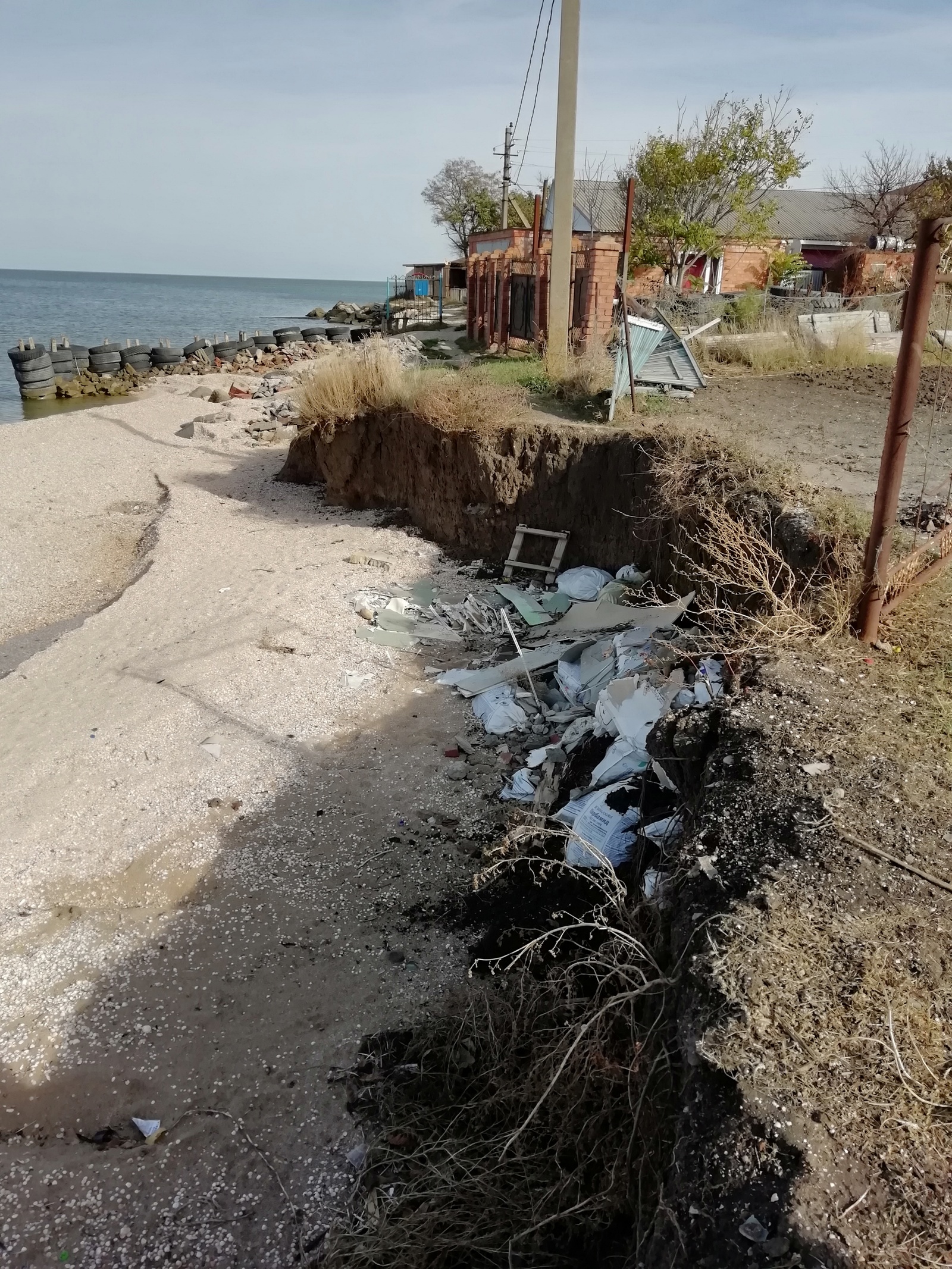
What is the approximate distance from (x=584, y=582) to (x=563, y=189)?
20.9ft

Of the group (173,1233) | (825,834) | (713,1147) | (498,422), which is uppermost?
(498,422)

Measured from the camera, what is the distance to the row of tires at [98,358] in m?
26.1

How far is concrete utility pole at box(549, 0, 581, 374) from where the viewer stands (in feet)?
37.3

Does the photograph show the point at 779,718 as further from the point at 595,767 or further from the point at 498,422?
the point at 498,422

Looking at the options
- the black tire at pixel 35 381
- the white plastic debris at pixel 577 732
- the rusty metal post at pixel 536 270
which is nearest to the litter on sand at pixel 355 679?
the white plastic debris at pixel 577 732

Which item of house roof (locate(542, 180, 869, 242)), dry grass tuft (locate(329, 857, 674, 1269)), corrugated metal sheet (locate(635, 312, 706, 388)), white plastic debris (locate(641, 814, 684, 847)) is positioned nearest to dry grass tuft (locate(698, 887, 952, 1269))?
dry grass tuft (locate(329, 857, 674, 1269))

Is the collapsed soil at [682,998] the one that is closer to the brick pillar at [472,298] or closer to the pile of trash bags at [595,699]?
the pile of trash bags at [595,699]

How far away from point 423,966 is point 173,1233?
5.02 ft

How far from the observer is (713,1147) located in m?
2.13

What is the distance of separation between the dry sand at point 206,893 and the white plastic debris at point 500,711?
32 centimetres

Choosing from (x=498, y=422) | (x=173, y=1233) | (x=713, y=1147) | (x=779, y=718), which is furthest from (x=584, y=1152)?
(x=498, y=422)

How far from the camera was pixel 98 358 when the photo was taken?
27625 mm

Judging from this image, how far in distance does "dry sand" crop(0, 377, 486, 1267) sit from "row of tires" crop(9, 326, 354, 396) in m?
19.8

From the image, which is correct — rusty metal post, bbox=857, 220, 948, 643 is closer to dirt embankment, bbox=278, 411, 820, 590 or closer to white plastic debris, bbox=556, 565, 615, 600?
dirt embankment, bbox=278, 411, 820, 590
